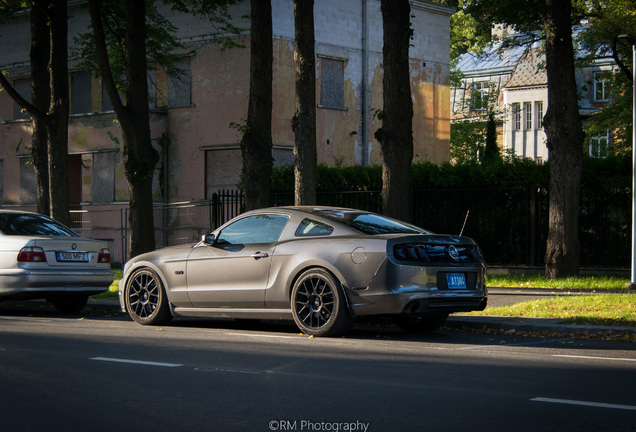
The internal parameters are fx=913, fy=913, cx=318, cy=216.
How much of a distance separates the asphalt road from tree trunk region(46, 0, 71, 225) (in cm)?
1122

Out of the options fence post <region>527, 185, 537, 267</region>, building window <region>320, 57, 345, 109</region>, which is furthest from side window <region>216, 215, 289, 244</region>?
building window <region>320, 57, 345, 109</region>

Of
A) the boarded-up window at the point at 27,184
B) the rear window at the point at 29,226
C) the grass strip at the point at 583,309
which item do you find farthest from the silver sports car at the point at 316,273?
the boarded-up window at the point at 27,184

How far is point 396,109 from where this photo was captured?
1714 centimetres

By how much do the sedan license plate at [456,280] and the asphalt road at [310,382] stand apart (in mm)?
645

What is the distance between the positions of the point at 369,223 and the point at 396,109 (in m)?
6.47

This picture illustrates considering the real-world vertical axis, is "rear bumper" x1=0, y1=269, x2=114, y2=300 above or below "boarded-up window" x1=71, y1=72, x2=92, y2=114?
below

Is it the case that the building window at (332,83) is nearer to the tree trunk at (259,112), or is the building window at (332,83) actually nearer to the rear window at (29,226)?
the tree trunk at (259,112)

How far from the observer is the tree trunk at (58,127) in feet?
72.6

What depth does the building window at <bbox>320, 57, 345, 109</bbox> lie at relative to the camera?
105 feet

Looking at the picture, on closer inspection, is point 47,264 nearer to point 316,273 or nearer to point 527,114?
point 316,273

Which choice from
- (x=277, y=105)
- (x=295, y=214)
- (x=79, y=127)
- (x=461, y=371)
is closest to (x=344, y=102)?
(x=277, y=105)

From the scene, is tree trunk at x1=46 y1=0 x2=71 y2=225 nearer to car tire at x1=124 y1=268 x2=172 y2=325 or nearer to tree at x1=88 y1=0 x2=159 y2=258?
tree at x1=88 y1=0 x2=159 y2=258

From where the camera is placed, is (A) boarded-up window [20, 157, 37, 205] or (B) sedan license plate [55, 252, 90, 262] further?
(A) boarded-up window [20, 157, 37, 205]

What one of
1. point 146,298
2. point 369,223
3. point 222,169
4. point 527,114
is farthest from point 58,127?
point 527,114
